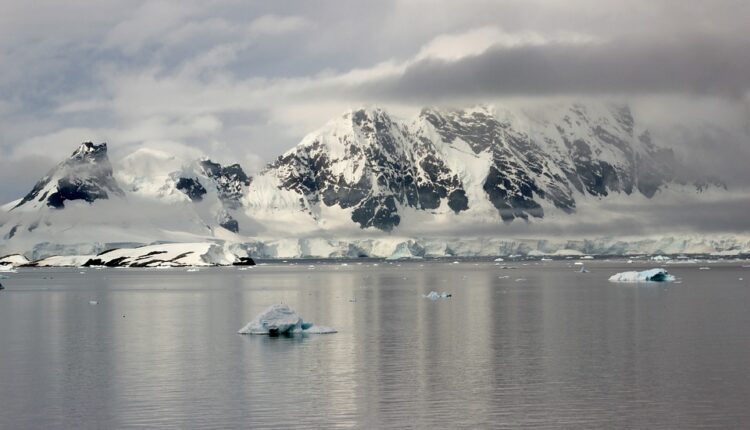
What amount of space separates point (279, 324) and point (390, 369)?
1605 cm

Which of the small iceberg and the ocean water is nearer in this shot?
the ocean water

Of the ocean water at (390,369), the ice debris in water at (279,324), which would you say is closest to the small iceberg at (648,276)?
the ocean water at (390,369)

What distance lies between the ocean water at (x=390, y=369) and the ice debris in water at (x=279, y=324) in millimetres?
935

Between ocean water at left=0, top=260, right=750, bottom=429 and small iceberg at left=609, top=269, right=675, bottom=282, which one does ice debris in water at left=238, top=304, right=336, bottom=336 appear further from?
small iceberg at left=609, top=269, right=675, bottom=282

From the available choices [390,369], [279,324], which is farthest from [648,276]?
[390,369]

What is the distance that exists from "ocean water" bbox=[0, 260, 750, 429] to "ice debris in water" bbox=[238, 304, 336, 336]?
3.07 feet

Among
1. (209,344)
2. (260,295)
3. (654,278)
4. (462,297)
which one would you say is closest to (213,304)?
(260,295)

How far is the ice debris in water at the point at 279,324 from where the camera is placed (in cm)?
6188

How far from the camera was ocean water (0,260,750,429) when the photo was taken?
117 ft

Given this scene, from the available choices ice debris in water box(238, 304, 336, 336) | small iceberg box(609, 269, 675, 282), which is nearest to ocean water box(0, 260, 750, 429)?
ice debris in water box(238, 304, 336, 336)

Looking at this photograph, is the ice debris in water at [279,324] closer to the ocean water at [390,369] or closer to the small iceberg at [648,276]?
the ocean water at [390,369]

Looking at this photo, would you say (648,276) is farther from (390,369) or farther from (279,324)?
(390,369)

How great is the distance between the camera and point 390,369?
155ft

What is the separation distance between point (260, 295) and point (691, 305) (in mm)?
52673
